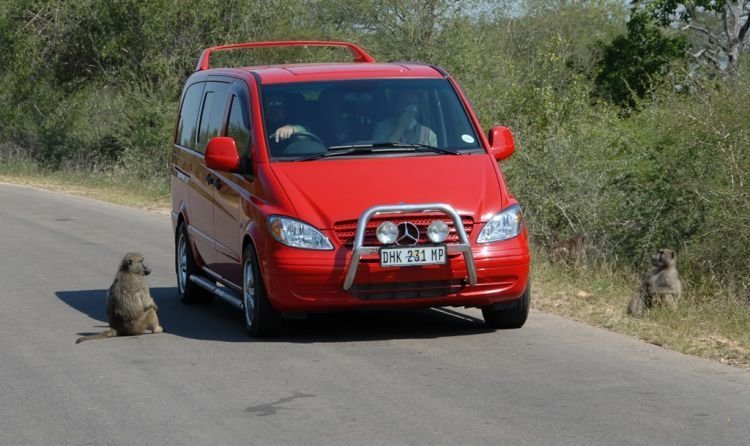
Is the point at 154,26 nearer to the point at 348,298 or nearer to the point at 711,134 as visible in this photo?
the point at 711,134

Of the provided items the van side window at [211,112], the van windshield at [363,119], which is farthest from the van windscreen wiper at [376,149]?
the van side window at [211,112]

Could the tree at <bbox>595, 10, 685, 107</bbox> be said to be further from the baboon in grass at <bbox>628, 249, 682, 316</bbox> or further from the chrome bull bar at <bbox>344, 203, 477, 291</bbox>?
the chrome bull bar at <bbox>344, 203, 477, 291</bbox>

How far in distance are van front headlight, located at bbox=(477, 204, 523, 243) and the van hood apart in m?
0.06

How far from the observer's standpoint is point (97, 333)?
10398mm

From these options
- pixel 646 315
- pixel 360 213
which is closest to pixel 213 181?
pixel 360 213

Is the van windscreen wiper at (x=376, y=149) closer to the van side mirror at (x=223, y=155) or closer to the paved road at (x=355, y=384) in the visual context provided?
the van side mirror at (x=223, y=155)

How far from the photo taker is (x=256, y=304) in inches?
378

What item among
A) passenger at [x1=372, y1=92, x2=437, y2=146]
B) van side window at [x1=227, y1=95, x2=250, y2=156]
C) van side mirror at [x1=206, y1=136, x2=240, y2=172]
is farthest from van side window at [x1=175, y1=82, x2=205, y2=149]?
passenger at [x1=372, y1=92, x2=437, y2=146]

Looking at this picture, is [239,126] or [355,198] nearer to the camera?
[355,198]

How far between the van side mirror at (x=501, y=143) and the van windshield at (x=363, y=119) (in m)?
0.13

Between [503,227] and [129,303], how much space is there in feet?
9.28

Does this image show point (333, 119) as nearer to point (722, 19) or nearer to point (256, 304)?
point (256, 304)

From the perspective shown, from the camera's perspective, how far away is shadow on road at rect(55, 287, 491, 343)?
9.92 meters

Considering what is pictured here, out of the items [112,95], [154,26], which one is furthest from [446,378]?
[112,95]
